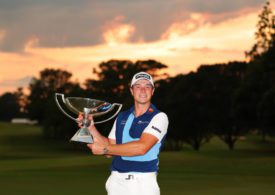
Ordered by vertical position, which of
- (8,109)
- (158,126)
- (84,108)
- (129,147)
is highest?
(84,108)

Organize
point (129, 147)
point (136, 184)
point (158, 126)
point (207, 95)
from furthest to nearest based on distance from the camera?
point (207, 95), point (136, 184), point (158, 126), point (129, 147)

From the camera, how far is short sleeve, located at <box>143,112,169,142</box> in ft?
18.2

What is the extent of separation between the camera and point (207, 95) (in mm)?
71188

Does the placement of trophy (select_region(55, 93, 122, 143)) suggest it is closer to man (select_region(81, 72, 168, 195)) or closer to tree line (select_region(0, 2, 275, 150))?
man (select_region(81, 72, 168, 195))

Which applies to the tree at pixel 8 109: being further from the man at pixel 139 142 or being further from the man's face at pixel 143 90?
the man's face at pixel 143 90

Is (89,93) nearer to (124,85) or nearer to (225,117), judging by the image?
(124,85)

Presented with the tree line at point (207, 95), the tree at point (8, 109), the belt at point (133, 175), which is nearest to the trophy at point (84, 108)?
the belt at point (133, 175)

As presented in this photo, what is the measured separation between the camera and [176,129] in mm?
70062

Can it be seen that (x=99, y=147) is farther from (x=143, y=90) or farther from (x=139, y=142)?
(x=143, y=90)

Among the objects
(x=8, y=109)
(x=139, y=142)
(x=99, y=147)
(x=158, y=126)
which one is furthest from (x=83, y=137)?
(x=8, y=109)

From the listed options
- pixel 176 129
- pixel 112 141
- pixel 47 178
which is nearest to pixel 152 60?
pixel 176 129

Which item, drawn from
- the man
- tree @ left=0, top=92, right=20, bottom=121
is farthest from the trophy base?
tree @ left=0, top=92, right=20, bottom=121

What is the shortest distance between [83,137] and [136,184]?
0.81 m

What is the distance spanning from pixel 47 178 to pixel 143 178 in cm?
1874
